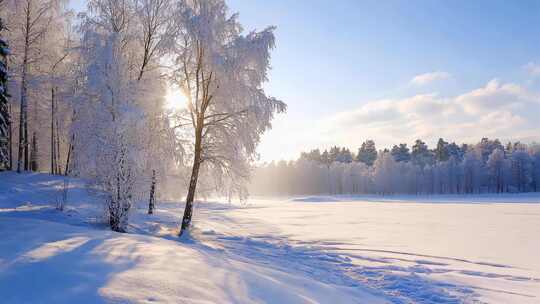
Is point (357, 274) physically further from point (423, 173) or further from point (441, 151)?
point (441, 151)

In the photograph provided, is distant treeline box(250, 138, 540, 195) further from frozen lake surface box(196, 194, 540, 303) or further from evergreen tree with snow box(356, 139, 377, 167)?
frozen lake surface box(196, 194, 540, 303)

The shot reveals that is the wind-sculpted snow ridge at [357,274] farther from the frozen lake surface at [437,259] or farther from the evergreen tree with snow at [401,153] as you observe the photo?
the evergreen tree with snow at [401,153]

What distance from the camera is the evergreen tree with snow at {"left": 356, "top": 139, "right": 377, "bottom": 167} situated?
347 feet

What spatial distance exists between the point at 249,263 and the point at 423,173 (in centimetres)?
8422

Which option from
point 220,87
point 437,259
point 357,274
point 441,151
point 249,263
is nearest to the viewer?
point 249,263

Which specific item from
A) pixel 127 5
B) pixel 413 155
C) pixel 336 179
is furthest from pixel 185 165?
pixel 413 155

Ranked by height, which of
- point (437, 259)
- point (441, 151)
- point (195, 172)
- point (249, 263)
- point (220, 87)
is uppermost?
point (441, 151)

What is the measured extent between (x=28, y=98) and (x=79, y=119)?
43.7 ft

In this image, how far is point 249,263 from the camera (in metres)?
8.68

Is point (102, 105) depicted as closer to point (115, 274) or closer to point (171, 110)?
point (171, 110)

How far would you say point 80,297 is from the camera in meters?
3.75

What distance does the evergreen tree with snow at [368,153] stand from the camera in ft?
347

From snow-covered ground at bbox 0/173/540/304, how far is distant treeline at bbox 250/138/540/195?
67.3 metres

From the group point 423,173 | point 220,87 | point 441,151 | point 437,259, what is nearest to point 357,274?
point 437,259
